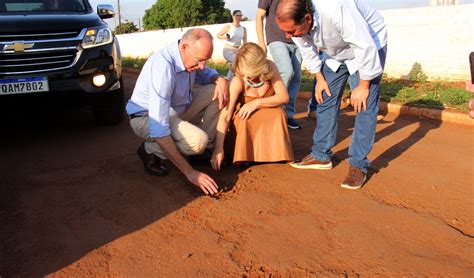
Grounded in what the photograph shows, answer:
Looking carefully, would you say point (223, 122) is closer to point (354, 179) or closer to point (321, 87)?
point (321, 87)

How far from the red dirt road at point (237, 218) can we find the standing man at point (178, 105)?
0.24 meters

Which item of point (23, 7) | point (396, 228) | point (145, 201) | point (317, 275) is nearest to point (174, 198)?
point (145, 201)

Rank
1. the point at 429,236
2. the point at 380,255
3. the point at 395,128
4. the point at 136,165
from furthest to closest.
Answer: the point at 395,128
the point at 136,165
the point at 429,236
the point at 380,255

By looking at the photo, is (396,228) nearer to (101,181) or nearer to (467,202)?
(467,202)

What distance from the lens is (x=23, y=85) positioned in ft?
13.0

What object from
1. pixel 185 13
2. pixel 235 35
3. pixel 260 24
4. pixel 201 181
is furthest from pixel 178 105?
pixel 185 13

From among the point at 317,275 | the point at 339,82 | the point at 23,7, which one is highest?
the point at 23,7

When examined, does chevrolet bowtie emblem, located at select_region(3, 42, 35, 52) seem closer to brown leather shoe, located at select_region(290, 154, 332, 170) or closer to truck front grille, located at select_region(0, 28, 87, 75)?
truck front grille, located at select_region(0, 28, 87, 75)

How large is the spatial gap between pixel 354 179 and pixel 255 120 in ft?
2.96

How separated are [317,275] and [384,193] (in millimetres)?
1267

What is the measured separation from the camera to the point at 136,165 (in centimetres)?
378

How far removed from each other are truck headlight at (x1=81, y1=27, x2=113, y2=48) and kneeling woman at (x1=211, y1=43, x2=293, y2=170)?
1722 mm

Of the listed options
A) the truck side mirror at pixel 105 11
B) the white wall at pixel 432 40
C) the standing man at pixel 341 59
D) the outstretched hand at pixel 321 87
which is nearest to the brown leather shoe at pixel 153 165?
the standing man at pixel 341 59

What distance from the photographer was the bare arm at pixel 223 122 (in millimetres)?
3400
